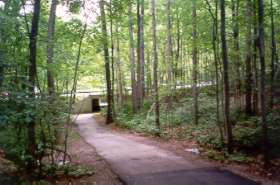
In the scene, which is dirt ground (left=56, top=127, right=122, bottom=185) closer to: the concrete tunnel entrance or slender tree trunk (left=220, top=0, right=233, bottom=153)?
slender tree trunk (left=220, top=0, right=233, bottom=153)

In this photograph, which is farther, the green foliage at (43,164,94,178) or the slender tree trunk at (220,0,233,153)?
the slender tree trunk at (220,0,233,153)

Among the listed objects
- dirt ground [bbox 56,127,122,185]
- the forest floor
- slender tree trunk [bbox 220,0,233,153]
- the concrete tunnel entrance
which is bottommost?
dirt ground [bbox 56,127,122,185]

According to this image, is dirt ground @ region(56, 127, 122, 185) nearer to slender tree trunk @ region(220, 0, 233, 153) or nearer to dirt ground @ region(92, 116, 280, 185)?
dirt ground @ region(92, 116, 280, 185)

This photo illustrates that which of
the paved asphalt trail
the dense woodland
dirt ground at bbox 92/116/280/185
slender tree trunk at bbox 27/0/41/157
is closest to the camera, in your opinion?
the dense woodland

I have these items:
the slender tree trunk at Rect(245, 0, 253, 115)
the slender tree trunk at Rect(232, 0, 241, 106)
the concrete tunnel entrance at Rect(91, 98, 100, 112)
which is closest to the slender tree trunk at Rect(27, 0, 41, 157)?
the slender tree trunk at Rect(232, 0, 241, 106)

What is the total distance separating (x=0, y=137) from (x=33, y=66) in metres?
2.12

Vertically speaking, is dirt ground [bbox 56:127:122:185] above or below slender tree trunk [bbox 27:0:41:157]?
below

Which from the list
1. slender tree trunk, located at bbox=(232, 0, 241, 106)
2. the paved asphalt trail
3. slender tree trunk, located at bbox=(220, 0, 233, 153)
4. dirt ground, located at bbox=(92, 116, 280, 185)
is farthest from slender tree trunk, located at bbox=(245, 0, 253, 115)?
the paved asphalt trail

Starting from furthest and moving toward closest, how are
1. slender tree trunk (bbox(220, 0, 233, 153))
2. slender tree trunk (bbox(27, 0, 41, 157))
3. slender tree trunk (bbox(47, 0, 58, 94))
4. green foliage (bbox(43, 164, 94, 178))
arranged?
1. slender tree trunk (bbox(220, 0, 233, 153))
2. slender tree trunk (bbox(47, 0, 58, 94))
3. green foliage (bbox(43, 164, 94, 178))
4. slender tree trunk (bbox(27, 0, 41, 157))

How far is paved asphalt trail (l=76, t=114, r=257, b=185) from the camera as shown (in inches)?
273

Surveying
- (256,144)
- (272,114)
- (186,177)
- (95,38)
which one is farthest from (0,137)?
(272,114)

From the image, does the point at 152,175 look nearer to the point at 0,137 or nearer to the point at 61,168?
the point at 61,168

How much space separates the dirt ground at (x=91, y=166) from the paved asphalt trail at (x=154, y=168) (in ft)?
0.67

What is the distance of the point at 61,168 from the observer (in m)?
7.85
